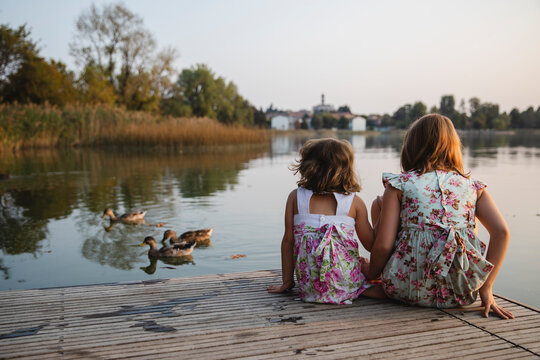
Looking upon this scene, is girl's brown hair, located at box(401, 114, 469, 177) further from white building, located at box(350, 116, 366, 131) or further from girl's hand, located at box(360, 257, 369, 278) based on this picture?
white building, located at box(350, 116, 366, 131)

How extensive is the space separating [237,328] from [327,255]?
0.72m

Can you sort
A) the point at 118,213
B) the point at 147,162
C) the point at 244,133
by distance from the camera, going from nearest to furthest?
the point at 118,213 → the point at 147,162 → the point at 244,133

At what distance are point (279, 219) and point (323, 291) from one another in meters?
4.70

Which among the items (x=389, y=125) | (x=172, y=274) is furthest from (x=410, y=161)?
(x=389, y=125)

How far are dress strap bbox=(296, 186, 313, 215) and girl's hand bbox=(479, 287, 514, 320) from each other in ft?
3.82

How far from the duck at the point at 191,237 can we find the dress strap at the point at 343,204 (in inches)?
131

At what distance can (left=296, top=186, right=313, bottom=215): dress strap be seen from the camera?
295 centimetres

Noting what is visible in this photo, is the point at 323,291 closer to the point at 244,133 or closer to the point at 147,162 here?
the point at 147,162

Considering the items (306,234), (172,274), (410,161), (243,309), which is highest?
(410,161)

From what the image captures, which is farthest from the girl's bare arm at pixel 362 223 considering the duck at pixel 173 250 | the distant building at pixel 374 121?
the distant building at pixel 374 121

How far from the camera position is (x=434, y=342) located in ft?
7.49

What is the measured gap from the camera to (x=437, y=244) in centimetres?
264

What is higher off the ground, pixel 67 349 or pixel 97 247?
pixel 67 349

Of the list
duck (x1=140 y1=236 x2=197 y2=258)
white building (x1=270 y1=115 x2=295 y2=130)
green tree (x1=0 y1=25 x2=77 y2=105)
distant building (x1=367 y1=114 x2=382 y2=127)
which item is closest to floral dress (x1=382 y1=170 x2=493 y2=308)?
duck (x1=140 y1=236 x2=197 y2=258)
